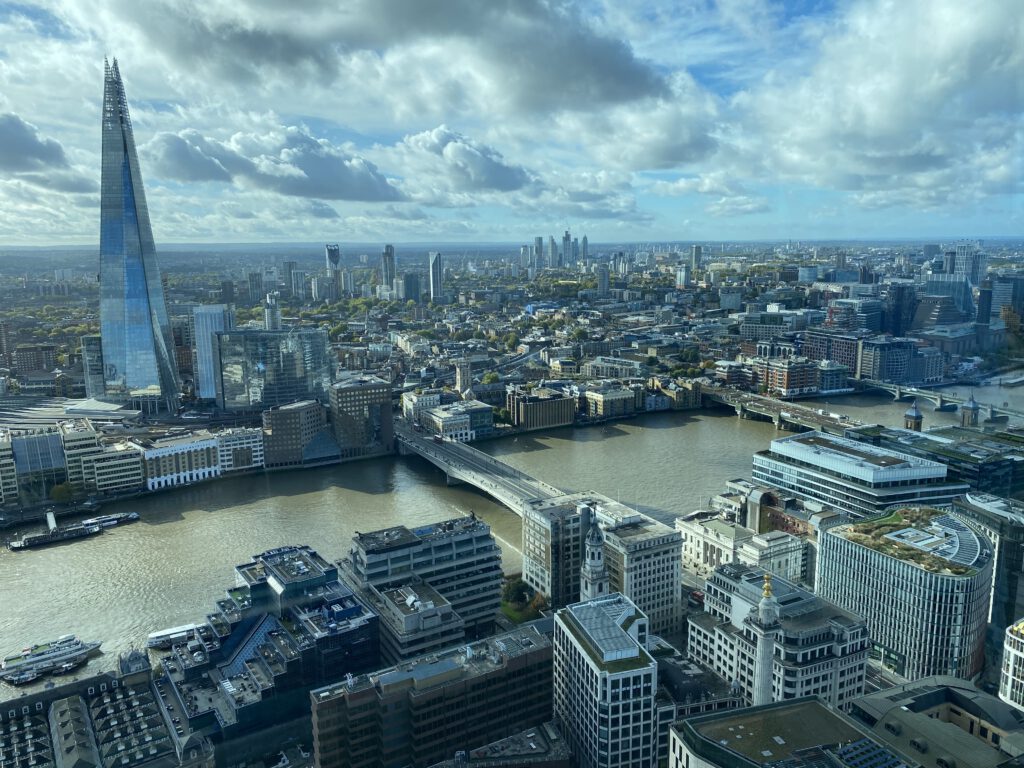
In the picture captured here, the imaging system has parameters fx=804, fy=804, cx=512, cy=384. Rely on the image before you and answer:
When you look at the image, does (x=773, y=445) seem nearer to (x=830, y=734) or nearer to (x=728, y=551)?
(x=728, y=551)

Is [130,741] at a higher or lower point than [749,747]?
lower

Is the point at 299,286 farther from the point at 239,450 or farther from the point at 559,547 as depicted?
Result: the point at 559,547

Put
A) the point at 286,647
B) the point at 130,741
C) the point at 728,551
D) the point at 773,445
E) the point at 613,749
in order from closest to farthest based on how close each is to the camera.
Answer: the point at 613,749 → the point at 130,741 → the point at 286,647 → the point at 728,551 → the point at 773,445

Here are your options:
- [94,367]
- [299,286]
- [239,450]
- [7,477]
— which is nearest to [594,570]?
[239,450]

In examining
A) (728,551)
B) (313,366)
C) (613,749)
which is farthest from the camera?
(313,366)

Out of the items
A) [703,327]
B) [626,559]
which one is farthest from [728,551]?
[703,327]

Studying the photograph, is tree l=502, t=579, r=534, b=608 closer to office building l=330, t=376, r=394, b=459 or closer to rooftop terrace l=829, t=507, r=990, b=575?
rooftop terrace l=829, t=507, r=990, b=575
